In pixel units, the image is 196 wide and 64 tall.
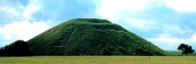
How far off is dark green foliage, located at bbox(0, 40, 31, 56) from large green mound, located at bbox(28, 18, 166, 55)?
52.5 feet

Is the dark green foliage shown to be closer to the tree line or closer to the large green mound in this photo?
the tree line

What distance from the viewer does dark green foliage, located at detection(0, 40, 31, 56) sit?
121 meters

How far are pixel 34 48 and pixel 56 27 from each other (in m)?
27.1

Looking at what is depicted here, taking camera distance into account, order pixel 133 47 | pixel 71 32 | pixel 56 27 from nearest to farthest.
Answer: pixel 133 47, pixel 71 32, pixel 56 27

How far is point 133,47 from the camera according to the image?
149500mm

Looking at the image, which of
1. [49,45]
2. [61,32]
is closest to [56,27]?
[61,32]

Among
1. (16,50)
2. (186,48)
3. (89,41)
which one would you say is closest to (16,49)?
(16,50)

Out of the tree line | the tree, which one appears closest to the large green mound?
the tree

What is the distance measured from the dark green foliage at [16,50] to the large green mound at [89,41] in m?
16.0

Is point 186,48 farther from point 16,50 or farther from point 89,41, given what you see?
point 16,50

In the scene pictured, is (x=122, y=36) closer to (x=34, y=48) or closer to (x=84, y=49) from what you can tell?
(x=84, y=49)

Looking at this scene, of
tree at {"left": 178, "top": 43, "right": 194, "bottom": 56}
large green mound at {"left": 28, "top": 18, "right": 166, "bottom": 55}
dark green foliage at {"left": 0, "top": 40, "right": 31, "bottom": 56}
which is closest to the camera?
dark green foliage at {"left": 0, "top": 40, "right": 31, "bottom": 56}

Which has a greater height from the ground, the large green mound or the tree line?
the large green mound

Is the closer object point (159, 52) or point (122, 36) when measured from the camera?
point (159, 52)
